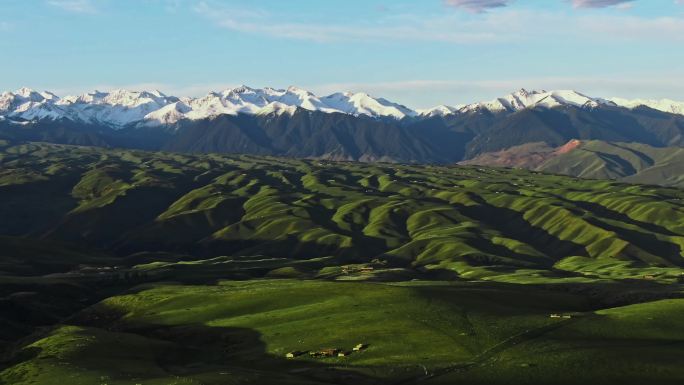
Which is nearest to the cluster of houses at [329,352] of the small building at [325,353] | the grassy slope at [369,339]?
the small building at [325,353]

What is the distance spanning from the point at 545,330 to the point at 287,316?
50919 mm

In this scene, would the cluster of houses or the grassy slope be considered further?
the cluster of houses

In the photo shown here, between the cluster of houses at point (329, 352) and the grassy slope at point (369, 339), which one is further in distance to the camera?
the cluster of houses at point (329, 352)

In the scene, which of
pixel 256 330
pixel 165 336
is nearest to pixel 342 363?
pixel 256 330

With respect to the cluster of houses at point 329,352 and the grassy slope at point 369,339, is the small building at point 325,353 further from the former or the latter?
the grassy slope at point 369,339

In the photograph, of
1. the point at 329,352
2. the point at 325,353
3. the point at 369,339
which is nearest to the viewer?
the point at 325,353

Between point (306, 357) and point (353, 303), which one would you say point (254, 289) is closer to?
point (353, 303)

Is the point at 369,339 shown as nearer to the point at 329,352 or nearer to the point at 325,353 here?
the point at 329,352

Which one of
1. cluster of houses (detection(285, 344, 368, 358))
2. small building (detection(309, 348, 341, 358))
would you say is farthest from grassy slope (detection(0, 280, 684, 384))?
small building (detection(309, 348, 341, 358))

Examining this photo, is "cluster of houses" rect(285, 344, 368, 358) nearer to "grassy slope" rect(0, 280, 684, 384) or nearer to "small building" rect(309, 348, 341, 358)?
"small building" rect(309, 348, 341, 358)

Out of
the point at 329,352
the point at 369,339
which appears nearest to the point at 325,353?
the point at 329,352

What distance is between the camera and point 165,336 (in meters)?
153

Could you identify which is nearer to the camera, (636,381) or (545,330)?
(636,381)

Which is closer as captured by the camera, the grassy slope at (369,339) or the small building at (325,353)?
the grassy slope at (369,339)
